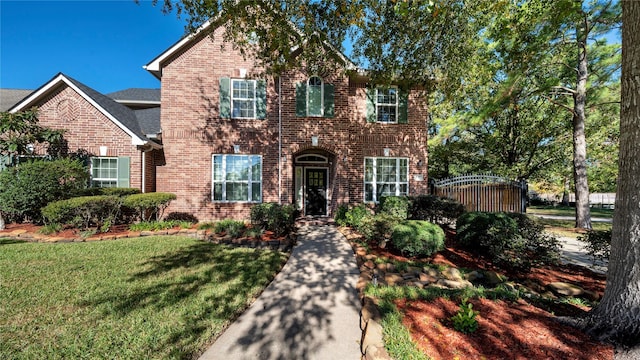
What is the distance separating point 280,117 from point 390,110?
16.7 feet

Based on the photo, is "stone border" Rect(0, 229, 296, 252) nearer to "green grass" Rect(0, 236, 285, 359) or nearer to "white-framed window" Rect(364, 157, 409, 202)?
"green grass" Rect(0, 236, 285, 359)

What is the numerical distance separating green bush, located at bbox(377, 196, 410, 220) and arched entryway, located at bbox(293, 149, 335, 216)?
307 cm

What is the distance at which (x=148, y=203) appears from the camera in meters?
8.45

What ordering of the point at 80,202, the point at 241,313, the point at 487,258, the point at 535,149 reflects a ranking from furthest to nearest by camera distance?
the point at 535,149
the point at 80,202
the point at 487,258
the point at 241,313

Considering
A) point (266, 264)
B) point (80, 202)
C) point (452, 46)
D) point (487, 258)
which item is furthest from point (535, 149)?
point (80, 202)

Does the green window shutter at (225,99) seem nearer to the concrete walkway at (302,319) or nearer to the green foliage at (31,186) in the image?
the green foliage at (31,186)

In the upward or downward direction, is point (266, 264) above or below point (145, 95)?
below

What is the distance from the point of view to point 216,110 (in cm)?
1014

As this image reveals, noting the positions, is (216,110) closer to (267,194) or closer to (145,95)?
(267,194)

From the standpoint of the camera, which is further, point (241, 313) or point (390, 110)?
point (390, 110)

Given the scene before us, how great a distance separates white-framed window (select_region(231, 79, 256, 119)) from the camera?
10.2m

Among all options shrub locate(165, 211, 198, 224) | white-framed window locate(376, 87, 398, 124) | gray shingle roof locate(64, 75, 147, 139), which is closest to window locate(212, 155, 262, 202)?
shrub locate(165, 211, 198, 224)

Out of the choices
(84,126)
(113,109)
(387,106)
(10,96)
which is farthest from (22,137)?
(387,106)

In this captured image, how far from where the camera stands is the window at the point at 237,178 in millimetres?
10188
